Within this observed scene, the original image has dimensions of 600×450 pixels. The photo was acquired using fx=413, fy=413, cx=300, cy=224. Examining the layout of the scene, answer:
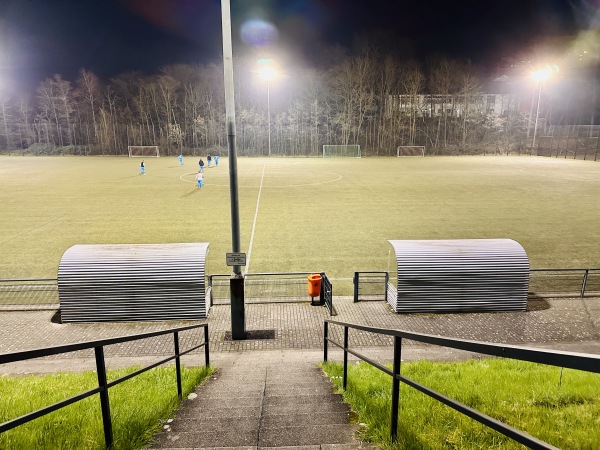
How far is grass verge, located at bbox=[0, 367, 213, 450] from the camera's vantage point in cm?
335

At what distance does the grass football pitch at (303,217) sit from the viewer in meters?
16.2

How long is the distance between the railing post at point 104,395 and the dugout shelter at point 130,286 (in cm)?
729

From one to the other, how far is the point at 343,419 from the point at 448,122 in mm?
95806

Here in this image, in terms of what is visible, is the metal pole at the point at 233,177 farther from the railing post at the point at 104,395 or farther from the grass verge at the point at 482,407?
the railing post at the point at 104,395

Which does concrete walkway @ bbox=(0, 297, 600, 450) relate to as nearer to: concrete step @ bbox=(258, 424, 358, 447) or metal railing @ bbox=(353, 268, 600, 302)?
concrete step @ bbox=(258, 424, 358, 447)

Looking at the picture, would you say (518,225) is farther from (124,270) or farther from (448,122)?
(448,122)

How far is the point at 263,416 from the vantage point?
14.1 ft

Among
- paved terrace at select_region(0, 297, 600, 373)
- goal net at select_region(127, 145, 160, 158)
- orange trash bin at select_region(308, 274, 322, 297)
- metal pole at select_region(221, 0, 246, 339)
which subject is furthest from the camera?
goal net at select_region(127, 145, 160, 158)

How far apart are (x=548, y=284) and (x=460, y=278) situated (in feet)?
14.7

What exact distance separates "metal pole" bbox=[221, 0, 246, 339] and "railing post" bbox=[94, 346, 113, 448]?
592cm

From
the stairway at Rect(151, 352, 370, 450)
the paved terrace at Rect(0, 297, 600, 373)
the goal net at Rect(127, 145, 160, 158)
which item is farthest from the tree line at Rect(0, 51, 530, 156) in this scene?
the stairway at Rect(151, 352, 370, 450)

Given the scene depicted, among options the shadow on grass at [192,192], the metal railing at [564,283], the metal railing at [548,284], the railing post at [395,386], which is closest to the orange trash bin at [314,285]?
the metal railing at [548,284]

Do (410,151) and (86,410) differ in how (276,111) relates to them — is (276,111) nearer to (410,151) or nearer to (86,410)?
(410,151)

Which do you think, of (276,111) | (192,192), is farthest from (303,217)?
(276,111)
